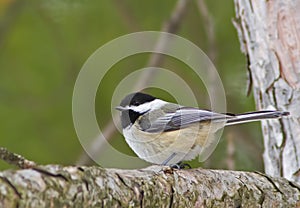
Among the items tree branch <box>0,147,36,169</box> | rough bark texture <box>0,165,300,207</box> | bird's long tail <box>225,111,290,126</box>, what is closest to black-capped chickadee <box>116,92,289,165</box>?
bird's long tail <box>225,111,290,126</box>

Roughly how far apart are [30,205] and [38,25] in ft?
8.49

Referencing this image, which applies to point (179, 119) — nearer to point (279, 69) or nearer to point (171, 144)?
point (171, 144)

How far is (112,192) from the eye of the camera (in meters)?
1.21

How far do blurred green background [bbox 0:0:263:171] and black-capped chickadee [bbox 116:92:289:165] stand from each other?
1033 millimetres

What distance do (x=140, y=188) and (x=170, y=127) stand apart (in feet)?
2.85

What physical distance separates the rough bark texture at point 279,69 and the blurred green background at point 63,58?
40.5 inches

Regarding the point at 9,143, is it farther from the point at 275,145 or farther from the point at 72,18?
the point at 275,145

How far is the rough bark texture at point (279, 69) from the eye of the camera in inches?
83.4

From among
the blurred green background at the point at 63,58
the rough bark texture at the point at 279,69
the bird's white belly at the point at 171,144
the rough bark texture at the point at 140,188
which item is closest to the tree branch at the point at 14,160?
the rough bark texture at the point at 140,188

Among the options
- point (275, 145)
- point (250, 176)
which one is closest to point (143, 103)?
point (275, 145)

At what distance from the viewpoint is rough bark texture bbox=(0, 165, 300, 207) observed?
1.06 metres

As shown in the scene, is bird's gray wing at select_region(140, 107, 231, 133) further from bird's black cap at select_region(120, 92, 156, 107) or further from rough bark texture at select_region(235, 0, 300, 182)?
rough bark texture at select_region(235, 0, 300, 182)

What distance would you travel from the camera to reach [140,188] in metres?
1.29

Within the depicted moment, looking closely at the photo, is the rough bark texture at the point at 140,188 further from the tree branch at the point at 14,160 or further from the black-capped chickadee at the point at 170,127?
the black-capped chickadee at the point at 170,127
